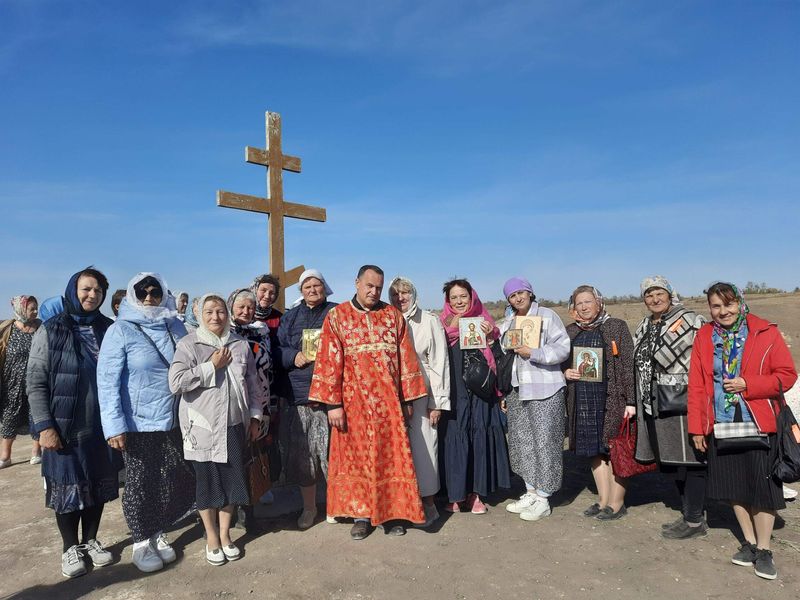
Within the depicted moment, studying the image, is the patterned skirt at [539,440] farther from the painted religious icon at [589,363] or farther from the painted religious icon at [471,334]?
the painted religious icon at [471,334]

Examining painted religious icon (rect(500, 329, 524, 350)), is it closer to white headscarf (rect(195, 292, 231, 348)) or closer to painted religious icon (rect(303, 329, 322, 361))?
painted religious icon (rect(303, 329, 322, 361))

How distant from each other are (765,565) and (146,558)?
3.83m

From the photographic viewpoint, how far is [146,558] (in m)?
3.76

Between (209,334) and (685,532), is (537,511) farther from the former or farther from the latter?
(209,334)

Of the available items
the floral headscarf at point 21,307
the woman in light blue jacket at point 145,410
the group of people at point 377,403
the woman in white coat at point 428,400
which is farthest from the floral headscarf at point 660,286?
the floral headscarf at point 21,307

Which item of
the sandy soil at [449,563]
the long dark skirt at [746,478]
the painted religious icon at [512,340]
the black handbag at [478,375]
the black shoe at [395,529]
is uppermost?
the painted religious icon at [512,340]

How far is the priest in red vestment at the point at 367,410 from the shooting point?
13.6 ft

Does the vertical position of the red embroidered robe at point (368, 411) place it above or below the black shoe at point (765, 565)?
above

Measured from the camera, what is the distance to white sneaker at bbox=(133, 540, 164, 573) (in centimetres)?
372

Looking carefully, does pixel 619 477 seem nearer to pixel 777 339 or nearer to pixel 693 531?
pixel 693 531

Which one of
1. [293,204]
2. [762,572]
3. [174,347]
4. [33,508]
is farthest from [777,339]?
[33,508]

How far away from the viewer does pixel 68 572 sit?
145 inches

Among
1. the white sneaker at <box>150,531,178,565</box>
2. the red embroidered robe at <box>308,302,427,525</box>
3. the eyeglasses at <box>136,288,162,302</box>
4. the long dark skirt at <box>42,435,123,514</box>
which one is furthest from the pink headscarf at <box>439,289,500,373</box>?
the long dark skirt at <box>42,435,123,514</box>

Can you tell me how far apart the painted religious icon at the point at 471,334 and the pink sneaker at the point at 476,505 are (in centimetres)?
124
